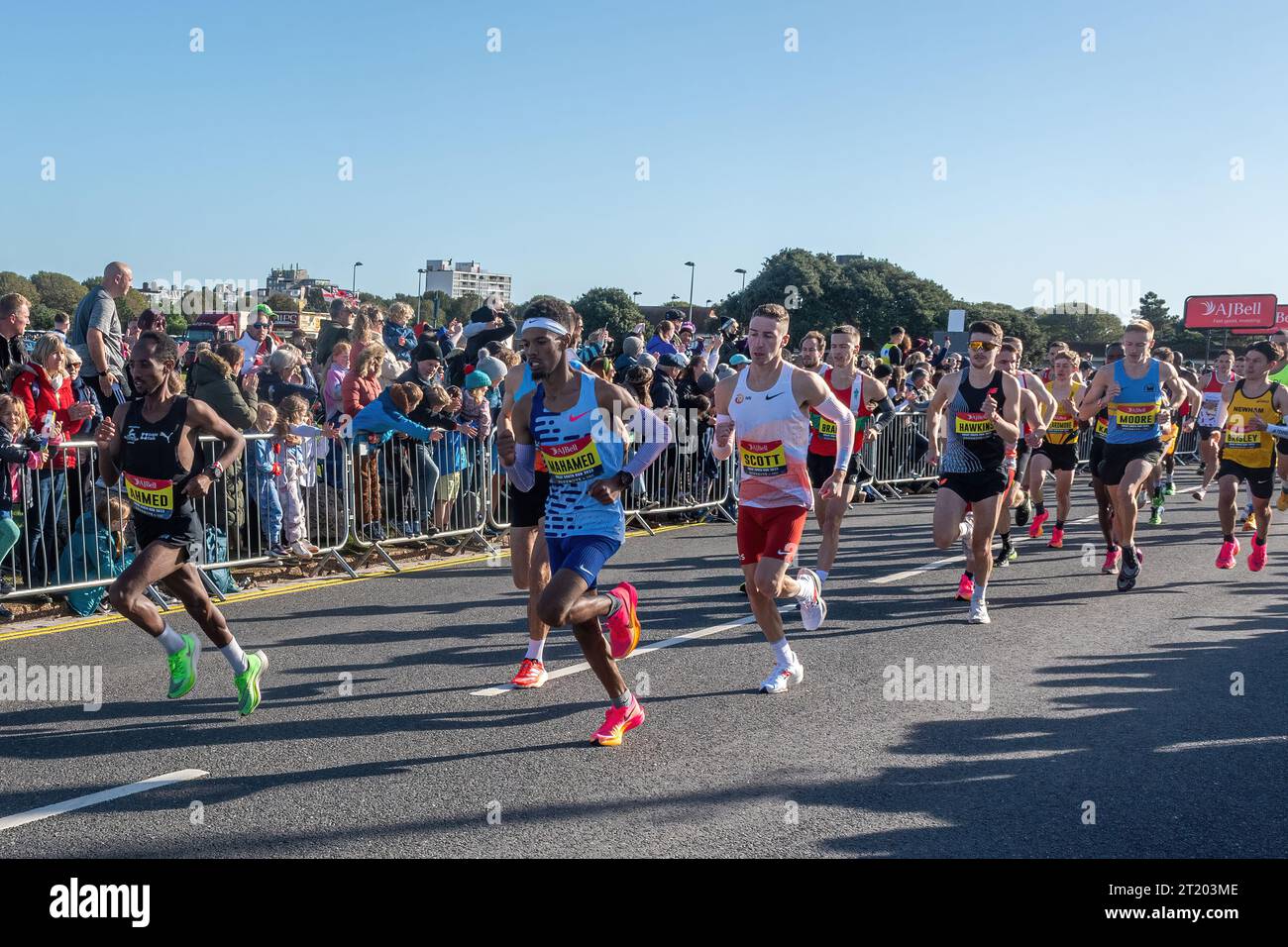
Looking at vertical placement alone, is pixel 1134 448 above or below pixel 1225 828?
above

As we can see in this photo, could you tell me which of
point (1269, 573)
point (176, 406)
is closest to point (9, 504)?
point (176, 406)

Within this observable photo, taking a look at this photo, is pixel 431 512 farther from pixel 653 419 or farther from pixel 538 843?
pixel 538 843

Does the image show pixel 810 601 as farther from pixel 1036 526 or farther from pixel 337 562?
pixel 1036 526

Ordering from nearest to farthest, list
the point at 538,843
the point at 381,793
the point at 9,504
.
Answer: the point at 538,843, the point at 381,793, the point at 9,504

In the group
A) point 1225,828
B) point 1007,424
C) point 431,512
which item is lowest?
point 1225,828

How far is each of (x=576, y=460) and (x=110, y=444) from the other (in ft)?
8.22

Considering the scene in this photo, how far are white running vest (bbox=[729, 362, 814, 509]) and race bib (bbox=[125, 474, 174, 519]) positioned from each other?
314 cm

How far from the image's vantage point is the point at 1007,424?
8.71m

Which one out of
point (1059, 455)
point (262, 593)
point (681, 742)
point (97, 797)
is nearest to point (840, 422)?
point (681, 742)

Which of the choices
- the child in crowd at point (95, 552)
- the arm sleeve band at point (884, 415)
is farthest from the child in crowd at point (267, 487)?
the arm sleeve band at point (884, 415)

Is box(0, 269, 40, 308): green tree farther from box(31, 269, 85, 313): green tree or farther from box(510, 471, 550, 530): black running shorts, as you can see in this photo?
box(510, 471, 550, 530): black running shorts

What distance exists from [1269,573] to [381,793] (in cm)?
958

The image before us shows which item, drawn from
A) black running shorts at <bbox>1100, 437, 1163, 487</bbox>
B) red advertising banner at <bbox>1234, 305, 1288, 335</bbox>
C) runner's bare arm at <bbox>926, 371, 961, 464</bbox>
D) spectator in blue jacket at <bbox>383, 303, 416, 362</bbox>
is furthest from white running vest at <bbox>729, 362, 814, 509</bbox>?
red advertising banner at <bbox>1234, 305, 1288, 335</bbox>

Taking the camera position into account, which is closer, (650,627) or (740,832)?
(740,832)
